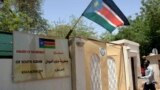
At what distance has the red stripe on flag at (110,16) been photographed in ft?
39.2

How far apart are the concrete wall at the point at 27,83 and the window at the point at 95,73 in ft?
4.31

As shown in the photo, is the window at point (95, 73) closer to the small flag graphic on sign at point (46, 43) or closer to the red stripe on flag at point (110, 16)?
the red stripe on flag at point (110, 16)

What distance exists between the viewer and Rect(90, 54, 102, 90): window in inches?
463

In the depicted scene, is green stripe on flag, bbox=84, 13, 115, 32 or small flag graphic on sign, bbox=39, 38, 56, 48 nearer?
small flag graphic on sign, bbox=39, 38, 56, 48

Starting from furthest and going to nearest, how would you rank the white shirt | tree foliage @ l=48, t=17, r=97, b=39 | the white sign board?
1. tree foliage @ l=48, t=17, r=97, b=39
2. the white shirt
3. the white sign board

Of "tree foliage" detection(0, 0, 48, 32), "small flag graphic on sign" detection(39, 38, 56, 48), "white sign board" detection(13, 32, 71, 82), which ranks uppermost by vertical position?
"tree foliage" detection(0, 0, 48, 32)

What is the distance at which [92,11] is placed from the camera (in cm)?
1170

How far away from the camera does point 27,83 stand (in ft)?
29.3

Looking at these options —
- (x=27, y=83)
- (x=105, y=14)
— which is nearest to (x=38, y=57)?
(x=27, y=83)

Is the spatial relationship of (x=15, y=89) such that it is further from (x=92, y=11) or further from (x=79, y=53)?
(x=92, y=11)

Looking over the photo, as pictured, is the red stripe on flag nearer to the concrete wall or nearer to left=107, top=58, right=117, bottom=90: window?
left=107, top=58, right=117, bottom=90: window

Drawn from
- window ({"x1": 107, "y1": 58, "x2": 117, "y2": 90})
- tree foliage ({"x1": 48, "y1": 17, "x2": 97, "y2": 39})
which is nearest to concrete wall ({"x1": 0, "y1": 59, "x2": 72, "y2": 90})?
Answer: window ({"x1": 107, "y1": 58, "x2": 117, "y2": 90})

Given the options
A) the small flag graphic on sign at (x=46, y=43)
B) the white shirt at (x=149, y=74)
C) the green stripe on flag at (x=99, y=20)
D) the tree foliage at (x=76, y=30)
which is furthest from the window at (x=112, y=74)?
the tree foliage at (x=76, y=30)

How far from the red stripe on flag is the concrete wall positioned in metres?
2.72
